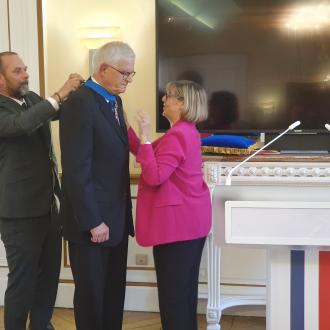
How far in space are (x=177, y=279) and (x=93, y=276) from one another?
31 centimetres

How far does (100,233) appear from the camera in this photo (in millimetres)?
1740

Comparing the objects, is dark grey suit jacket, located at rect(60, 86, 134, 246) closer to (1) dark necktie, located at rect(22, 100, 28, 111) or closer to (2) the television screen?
(1) dark necktie, located at rect(22, 100, 28, 111)

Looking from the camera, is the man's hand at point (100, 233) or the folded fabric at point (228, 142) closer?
the man's hand at point (100, 233)

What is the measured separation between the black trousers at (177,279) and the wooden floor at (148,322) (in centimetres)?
76

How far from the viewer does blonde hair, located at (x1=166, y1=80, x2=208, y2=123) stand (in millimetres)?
1846

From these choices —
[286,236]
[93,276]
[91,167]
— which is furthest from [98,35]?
[286,236]

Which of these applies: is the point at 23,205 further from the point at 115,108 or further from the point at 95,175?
the point at 115,108

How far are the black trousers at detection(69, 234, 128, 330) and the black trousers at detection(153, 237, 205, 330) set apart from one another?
0.18 metres

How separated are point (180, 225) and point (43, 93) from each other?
1.39 meters

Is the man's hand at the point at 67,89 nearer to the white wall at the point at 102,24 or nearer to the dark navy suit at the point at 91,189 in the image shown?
the dark navy suit at the point at 91,189

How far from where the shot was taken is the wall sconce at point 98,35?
9.24 feet

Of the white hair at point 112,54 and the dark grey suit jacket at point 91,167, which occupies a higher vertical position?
the white hair at point 112,54

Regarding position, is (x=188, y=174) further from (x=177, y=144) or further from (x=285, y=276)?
(x=285, y=276)

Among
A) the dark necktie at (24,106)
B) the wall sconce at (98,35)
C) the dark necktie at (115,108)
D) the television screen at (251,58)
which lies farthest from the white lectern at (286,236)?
the wall sconce at (98,35)
